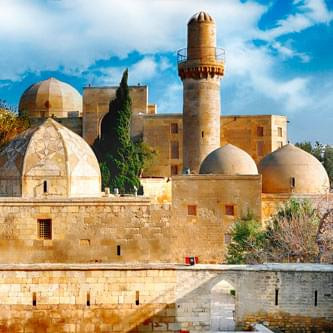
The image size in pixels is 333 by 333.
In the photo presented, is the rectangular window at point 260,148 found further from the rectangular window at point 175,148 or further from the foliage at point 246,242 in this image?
the foliage at point 246,242

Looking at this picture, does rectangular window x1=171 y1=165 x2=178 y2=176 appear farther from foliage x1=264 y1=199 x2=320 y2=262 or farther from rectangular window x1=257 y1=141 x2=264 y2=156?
foliage x1=264 y1=199 x2=320 y2=262

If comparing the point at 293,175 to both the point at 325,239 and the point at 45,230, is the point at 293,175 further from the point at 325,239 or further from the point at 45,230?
the point at 45,230

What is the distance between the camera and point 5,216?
54.5ft

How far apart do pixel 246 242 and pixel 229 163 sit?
394 centimetres

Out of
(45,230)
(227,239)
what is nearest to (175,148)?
(227,239)

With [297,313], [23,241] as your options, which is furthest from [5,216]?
[297,313]

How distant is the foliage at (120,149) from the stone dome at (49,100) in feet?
15.9

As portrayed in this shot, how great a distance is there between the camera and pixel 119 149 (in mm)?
32844

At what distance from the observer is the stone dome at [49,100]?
37656 millimetres

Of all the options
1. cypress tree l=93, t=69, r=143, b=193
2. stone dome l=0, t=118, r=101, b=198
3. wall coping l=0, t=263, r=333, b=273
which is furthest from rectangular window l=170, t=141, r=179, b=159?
wall coping l=0, t=263, r=333, b=273

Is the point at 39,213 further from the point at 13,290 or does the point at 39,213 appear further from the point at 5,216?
the point at 13,290

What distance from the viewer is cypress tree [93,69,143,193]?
3212cm

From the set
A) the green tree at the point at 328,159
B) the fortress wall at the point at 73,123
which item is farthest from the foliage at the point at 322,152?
the fortress wall at the point at 73,123

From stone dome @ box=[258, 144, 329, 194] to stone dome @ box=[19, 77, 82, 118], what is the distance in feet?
56.4
